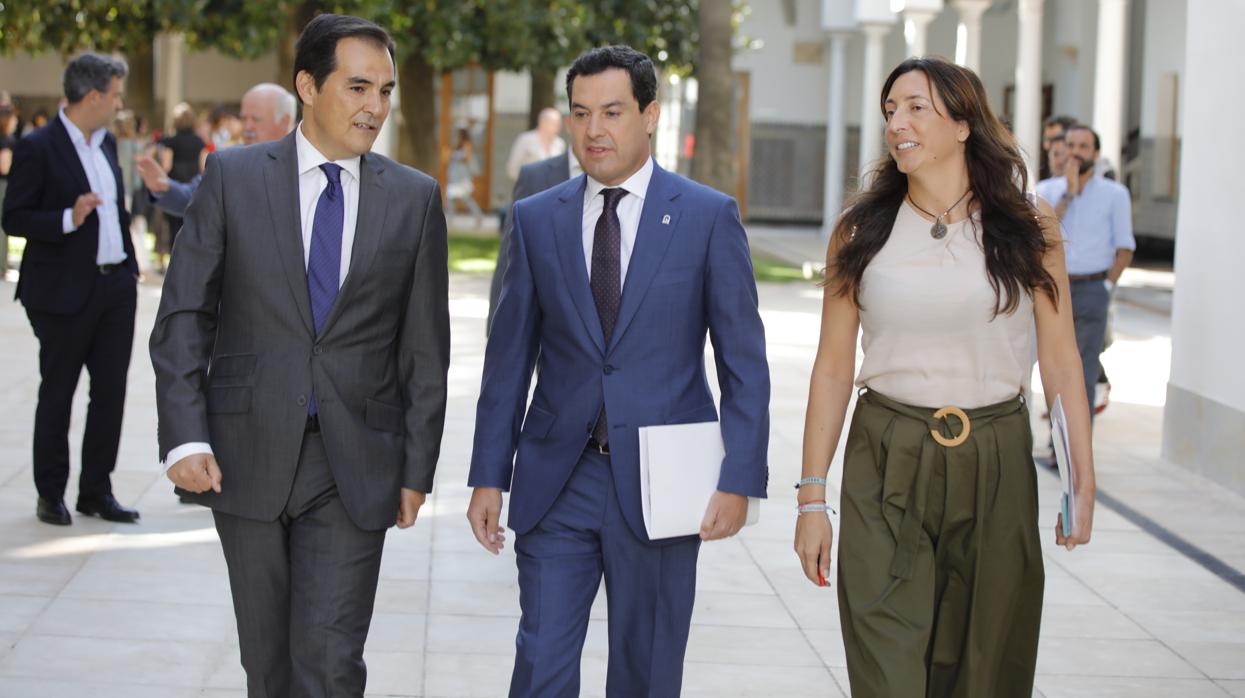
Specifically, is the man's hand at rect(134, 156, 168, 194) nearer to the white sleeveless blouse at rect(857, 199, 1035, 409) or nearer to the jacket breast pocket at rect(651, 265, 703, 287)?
the jacket breast pocket at rect(651, 265, 703, 287)

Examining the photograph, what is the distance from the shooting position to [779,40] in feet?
121

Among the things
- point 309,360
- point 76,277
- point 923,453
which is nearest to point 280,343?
point 309,360

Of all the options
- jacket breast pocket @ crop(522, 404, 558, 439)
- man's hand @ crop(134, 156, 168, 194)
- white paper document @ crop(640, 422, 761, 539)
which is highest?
man's hand @ crop(134, 156, 168, 194)

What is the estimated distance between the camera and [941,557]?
159 inches

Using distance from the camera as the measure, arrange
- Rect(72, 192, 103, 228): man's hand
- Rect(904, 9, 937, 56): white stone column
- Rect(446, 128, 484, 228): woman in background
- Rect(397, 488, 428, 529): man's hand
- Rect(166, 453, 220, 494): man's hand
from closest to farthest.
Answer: Rect(166, 453, 220, 494): man's hand
Rect(397, 488, 428, 529): man's hand
Rect(72, 192, 103, 228): man's hand
Rect(904, 9, 937, 56): white stone column
Rect(446, 128, 484, 228): woman in background

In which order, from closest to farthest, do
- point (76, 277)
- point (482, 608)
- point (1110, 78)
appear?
point (482, 608) < point (76, 277) < point (1110, 78)

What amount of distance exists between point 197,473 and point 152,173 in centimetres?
331

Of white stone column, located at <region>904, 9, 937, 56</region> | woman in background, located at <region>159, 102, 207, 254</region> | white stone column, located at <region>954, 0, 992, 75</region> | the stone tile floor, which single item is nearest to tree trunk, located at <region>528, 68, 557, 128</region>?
white stone column, located at <region>904, 9, 937, 56</region>

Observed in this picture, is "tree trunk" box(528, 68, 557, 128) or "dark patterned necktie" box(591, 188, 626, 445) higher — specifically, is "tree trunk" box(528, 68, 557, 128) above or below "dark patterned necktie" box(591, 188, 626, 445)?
above

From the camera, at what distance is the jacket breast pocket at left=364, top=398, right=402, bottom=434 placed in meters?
4.10

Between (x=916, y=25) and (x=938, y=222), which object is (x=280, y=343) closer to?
(x=938, y=222)

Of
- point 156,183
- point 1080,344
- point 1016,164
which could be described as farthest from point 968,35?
point 1016,164

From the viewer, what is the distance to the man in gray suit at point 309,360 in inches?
159

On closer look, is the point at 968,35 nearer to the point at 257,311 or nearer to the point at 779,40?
the point at 779,40
